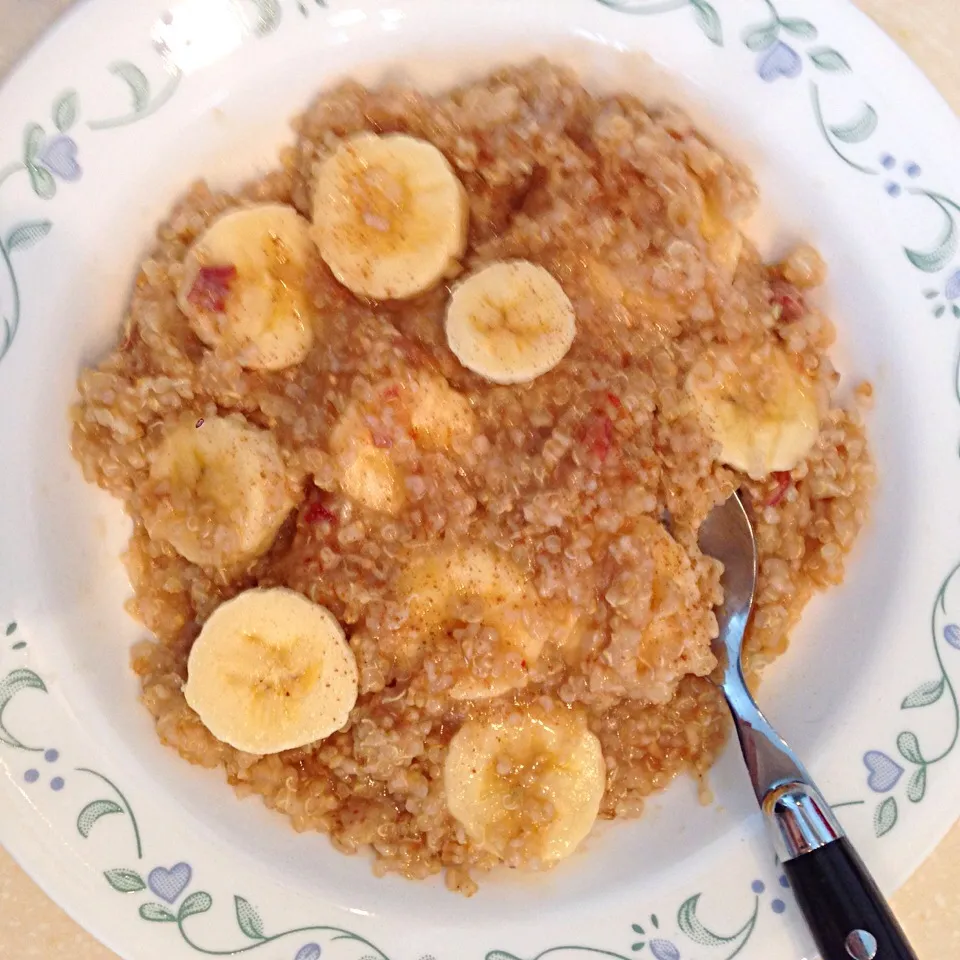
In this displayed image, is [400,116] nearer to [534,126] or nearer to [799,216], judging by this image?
[534,126]

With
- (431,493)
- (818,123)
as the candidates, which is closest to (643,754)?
(431,493)

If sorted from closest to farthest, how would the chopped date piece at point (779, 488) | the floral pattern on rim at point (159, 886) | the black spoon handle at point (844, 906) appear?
1. the black spoon handle at point (844, 906)
2. the floral pattern on rim at point (159, 886)
3. the chopped date piece at point (779, 488)

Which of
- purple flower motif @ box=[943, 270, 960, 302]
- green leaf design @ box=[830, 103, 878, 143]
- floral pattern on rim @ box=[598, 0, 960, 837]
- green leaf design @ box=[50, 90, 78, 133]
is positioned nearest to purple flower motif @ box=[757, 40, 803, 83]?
floral pattern on rim @ box=[598, 0, 960, 837]

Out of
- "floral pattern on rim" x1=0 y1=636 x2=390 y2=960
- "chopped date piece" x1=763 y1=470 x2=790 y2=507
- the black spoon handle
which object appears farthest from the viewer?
"chopped date piece" x1=763 y1=470 x2=790 y2=507

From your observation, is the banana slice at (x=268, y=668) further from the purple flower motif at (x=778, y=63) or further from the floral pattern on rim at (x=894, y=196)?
the purple flower motif at (x=778, y=63)

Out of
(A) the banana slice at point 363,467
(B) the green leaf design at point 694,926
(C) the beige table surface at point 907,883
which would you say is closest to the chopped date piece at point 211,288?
(A) the banana slice at point 363,467

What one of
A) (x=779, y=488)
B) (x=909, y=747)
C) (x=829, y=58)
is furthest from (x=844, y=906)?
(x=829, y=58)

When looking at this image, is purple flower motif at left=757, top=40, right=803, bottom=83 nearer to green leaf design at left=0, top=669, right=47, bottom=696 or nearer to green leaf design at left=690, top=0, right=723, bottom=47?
green leaf design at left=690, top=0, right=723, bottom=47
